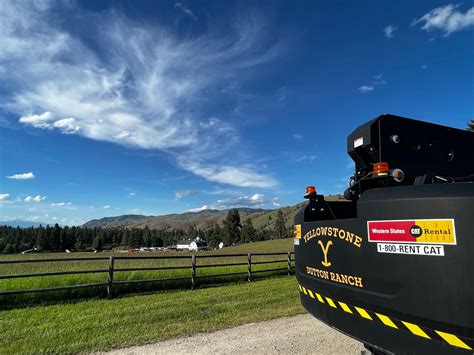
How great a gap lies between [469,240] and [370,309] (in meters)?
0.91

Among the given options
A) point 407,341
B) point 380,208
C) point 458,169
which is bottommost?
point 407,341

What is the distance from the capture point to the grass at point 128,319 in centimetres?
564

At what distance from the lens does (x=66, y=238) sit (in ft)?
434

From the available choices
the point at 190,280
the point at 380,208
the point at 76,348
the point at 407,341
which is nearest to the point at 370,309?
the point at 407,341

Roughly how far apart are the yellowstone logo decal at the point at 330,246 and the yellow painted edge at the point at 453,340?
1.99ft

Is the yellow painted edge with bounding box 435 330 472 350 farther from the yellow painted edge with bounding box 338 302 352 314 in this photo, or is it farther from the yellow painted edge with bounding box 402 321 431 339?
the yellow painted edge with bounding box 338 302 352 314

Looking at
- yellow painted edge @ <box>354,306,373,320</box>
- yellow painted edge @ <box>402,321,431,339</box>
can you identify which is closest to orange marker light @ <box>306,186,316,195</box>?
yellow painted edge @ <box>354,306,373,320</box>

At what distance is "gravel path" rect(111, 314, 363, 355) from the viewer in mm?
5203

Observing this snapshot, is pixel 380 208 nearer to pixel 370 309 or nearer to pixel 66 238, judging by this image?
pixel 370 309

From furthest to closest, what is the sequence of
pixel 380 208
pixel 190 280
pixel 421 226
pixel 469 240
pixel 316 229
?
pixel 190 280, pixel 316 229, pixel 380 208, pixel 421 226, pixel 469 240

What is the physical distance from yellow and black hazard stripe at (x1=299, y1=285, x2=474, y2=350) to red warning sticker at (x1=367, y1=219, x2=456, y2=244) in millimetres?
529

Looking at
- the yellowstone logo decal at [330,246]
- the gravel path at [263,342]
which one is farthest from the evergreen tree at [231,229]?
the yellowstone logo decal at [330,246]

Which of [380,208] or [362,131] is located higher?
[362,131]

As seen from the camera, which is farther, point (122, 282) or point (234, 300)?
point (122, 282)
